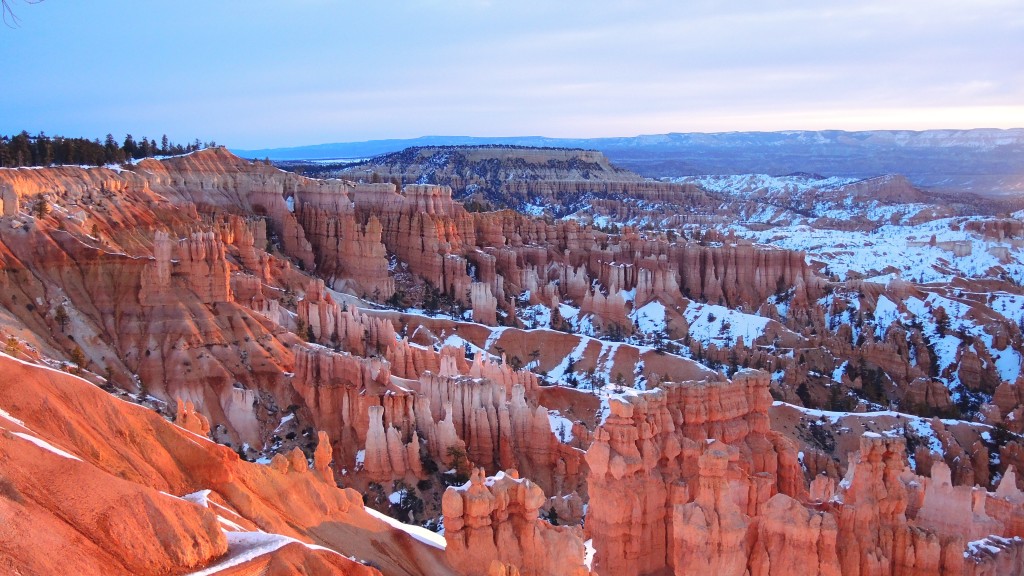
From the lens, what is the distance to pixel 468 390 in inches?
1280

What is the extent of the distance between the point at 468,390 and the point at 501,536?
19002 mm

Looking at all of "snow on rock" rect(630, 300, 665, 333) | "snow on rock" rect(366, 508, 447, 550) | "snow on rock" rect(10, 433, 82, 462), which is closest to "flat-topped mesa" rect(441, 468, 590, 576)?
"snow on rock" rect(366, 508, 447, 550)

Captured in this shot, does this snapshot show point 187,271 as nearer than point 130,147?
Yes

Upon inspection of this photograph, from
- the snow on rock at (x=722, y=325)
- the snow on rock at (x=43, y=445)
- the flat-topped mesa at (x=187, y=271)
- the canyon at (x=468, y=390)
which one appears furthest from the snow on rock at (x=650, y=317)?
the snow on rock at (x=43, y=445)

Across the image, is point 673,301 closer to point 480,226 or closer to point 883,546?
point 480,226

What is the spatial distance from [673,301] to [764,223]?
64425 mm

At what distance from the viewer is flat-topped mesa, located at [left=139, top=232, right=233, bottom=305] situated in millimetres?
35156

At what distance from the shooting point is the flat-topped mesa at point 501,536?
523 inches

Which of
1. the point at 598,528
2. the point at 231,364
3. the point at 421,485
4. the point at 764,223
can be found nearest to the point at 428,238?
the point at 231,364

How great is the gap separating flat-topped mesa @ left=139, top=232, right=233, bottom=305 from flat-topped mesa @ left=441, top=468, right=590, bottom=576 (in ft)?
82.8

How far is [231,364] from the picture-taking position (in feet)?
110

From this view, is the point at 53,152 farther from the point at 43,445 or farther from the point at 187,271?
the point at 43,445

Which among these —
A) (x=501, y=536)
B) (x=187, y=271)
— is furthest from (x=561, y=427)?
(x=501, y=536)

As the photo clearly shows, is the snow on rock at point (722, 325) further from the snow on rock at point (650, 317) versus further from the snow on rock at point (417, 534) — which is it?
the snow on rock at point (417, 534)
